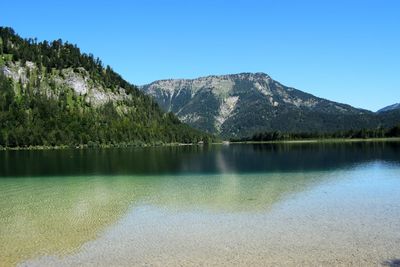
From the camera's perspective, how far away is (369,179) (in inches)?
2381

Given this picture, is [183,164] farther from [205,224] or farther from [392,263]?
[392,263]

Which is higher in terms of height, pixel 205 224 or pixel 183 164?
pixel 183 164

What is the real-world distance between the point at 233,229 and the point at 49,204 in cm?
2176

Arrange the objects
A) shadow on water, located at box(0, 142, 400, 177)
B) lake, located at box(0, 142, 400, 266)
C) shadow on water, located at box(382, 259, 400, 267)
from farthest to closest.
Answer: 1. shadow on water, located at box(0, 142, 400, 177)
2. lake, located at box(0, 142, 400, 266)
3. shadow on water, located at box(382, 259, 400, 267)

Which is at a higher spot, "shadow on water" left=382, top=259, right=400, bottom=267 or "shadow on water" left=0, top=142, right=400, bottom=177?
"shadow on water" left=0, top=142, right=400, bottom=177

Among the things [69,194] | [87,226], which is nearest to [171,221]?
[87,226]

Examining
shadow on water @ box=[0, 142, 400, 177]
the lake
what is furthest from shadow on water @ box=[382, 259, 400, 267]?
shadow on water @ box=[0, 142, 400, 177]

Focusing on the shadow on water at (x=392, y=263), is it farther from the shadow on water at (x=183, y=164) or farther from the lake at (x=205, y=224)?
the shadow on water at (x=183, y=164)

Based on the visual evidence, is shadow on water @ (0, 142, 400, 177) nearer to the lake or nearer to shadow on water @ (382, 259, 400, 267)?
the lake

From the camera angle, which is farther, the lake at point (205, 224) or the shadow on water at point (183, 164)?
the shadow on water at point (183, 164)

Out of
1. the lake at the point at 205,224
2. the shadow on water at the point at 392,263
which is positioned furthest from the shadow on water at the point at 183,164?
the shadow on water at the point at 392,263

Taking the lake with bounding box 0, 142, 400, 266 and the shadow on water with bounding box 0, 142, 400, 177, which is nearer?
the lake with bounding box 0, 142, 400, 266

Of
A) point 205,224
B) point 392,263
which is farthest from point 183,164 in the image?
point 392,263

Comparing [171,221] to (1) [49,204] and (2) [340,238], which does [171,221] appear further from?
(1) [49,204]
